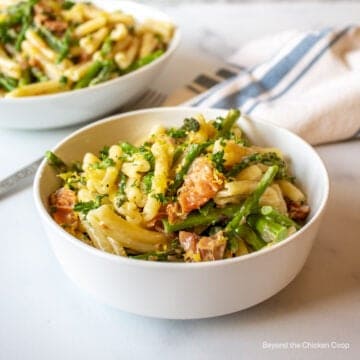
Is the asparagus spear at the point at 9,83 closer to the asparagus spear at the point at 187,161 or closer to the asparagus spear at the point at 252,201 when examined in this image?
the asparagus spear at the point at 187,161

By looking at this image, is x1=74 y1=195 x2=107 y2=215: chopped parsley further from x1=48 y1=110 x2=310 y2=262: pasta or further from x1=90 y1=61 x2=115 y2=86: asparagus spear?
x1=90 y1=61 x2=115 y2=86: asparagus spear

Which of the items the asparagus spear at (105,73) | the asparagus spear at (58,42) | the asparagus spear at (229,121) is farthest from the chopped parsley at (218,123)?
the asparagus spear at (58,42)

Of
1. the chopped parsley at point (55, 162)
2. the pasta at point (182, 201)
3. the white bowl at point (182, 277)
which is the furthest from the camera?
the chopped parsley at point (55, 162)

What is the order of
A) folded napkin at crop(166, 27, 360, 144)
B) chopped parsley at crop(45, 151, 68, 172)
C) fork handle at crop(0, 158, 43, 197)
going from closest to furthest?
1. chopped parsley at crop(45, 151, 68, 172)
2. fork handle at crop(0, 158, 43, 197)
3. folded napkin at crop(166, 27, 360, 144)

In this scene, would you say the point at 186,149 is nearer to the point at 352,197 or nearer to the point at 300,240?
the point at 300,240

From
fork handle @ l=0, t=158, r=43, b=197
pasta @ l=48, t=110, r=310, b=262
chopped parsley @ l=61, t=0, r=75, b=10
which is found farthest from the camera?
chopped parsley @ l=61, t=0, r=75, b=10

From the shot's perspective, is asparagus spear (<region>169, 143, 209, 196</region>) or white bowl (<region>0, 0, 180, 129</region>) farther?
white bowl (<region>0, 0, 180, 129</region>)

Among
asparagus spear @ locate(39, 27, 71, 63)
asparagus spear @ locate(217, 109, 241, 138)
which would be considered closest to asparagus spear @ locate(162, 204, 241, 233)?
asparagus spear @ locate(217, 109, 241, 138)

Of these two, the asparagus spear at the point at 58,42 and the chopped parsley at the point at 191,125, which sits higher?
the chopped parsley at the point at 191,125
